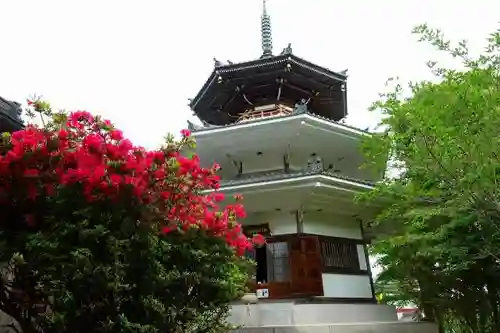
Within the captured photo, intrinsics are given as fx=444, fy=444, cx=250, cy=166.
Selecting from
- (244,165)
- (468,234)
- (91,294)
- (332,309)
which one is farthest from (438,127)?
(244,165)

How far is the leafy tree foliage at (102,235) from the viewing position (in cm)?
496

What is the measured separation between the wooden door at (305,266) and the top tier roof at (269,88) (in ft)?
13.0

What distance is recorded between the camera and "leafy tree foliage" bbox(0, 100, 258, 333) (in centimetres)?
496

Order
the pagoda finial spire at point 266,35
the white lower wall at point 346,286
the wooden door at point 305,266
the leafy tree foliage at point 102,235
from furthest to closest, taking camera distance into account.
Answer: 1. the pagoda finial spire at point 266,35
2. the white lower wall at point 346,286
3. the wooden door at point 305,266
4. the leafy tree foliage at point 102,235

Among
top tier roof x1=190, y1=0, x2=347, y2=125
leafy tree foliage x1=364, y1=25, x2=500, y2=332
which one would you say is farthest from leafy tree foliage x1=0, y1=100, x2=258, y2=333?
top tier roof x1=190, y1=0, x2=347, y2=125

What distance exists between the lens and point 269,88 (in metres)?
13.9

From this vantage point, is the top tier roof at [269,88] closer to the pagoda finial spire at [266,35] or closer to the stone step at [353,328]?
the pagoda finial spire at [266,35]

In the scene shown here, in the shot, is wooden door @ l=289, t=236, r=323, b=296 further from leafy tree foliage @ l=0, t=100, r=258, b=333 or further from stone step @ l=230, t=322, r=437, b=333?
leafy tree foliage @ l=0, t=100, r=258, b=333

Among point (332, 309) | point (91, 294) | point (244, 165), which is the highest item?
point (244, 165)

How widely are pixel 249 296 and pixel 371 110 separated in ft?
17.8

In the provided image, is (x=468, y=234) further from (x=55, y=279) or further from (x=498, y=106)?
(x=55, y=279)

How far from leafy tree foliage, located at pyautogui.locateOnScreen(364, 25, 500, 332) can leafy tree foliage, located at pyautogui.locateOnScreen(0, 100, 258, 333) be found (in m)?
3.45

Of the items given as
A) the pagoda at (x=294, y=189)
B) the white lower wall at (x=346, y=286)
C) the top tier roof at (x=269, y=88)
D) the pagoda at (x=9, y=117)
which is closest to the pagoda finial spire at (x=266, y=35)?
the top tier roof at (x=269, y=88)

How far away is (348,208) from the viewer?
12.6m
